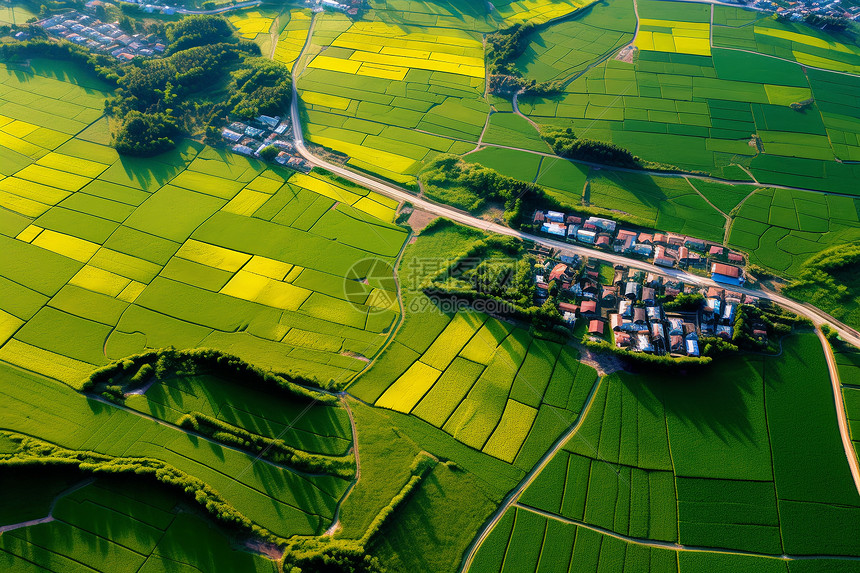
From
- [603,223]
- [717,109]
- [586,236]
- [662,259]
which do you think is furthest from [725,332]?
[717,109]

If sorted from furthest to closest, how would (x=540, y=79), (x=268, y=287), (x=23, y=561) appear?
(x=540, y=79), (x=268, y=287), (x=23, y=561)

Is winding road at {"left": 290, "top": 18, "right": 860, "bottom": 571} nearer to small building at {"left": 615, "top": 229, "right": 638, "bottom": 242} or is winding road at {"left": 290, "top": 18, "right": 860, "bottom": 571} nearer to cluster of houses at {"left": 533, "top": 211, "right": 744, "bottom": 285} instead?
cluster of houses at {"left": 533, "top": 211, "right": 744, "bottom": 285}

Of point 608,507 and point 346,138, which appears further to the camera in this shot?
point 346,138

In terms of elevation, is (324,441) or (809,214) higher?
(809,214)

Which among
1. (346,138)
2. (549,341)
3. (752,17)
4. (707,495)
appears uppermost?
(752,17)

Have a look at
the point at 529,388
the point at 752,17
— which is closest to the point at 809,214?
the point at 529,388

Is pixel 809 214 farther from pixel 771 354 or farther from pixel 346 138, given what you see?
pixel 346 138
